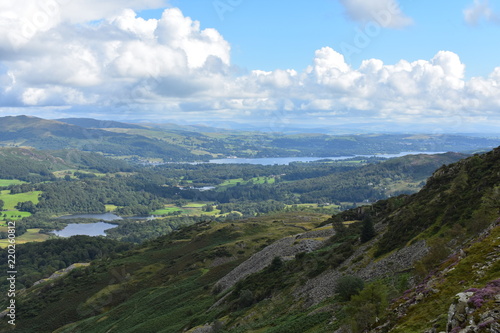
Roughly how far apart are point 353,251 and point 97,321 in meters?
68.0

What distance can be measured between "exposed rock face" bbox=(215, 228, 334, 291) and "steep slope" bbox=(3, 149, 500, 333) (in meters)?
0.69

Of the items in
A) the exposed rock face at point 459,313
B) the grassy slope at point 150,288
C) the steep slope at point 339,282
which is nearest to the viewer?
the exposed rock face at point 459,313

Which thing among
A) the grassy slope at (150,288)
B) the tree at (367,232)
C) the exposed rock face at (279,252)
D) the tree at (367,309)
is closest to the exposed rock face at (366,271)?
the tree at (367,232)

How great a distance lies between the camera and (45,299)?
127375mm

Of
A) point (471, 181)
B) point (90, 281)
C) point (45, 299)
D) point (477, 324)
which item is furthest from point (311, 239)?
point (45, 299)

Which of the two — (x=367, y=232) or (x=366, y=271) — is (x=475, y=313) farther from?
(x=367, y=232)

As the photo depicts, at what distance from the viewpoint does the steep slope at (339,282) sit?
29.9 meters

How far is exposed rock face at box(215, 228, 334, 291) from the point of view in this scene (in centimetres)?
8550

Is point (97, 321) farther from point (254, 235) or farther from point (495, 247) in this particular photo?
point (495, 247)

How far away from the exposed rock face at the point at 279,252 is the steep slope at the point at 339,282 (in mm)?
694

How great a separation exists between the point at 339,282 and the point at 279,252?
4587 centimetres

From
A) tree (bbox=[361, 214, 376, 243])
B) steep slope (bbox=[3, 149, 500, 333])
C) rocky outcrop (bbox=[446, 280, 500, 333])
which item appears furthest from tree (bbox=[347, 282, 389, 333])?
tree (bbox=[361, 214, 376, 243])

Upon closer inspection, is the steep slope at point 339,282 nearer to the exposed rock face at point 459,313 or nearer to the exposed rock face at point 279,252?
the exposed rock face at point 459,313

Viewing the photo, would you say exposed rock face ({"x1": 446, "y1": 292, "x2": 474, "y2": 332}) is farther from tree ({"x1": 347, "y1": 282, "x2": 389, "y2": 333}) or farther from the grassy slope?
the grassy slope
